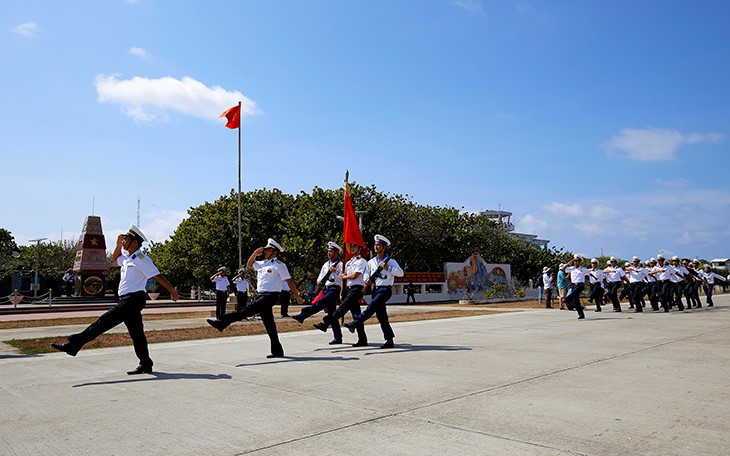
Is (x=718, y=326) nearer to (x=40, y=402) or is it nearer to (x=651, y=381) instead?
(x=651, y=381)

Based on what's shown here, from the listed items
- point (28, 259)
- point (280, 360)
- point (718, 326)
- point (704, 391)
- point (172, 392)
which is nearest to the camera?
point (704, 391)

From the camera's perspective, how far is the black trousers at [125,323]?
299 inches

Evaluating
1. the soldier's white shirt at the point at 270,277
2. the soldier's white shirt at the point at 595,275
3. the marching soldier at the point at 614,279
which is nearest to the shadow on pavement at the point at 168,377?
the soldier's white shirt at the point at 270,277

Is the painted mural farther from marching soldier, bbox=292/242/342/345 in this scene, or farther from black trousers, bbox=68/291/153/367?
black trousers, bbox=68/291/153/367

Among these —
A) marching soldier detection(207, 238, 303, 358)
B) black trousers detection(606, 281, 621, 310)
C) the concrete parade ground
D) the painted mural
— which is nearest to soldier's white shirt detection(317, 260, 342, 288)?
the concrete parade ground

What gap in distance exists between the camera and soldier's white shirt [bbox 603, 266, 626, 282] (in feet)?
69.7

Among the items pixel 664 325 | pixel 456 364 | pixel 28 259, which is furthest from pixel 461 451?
pixel 28 259

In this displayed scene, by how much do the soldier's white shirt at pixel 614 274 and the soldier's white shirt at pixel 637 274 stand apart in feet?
1.91

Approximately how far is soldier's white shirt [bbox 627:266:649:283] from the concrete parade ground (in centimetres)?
1078

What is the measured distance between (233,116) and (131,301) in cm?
2285

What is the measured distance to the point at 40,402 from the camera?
20.0ft

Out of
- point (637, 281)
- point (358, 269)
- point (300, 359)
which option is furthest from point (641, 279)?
point (300, 359)

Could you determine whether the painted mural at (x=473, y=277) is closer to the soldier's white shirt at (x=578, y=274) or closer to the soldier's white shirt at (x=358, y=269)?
the soldier's white shirt at (x=578, y=274)

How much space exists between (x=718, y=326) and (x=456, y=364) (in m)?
8.93
